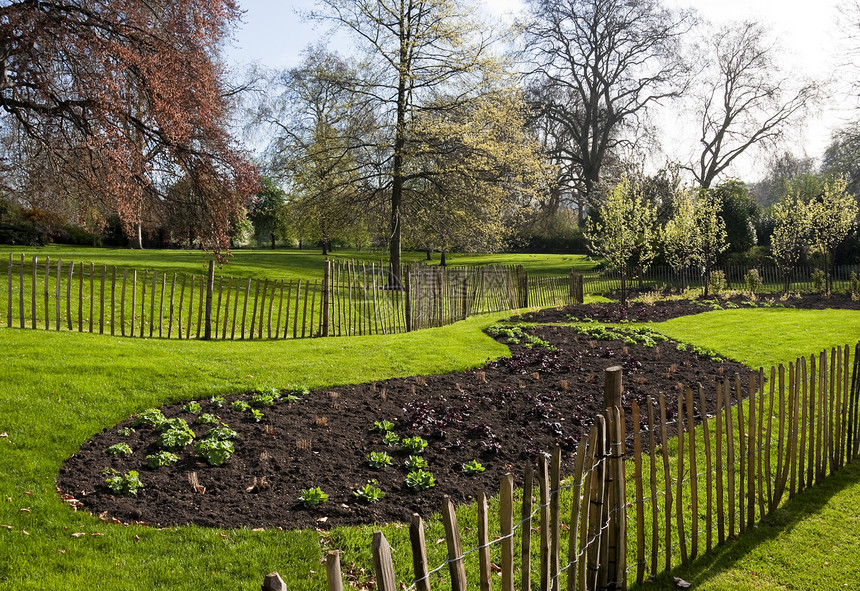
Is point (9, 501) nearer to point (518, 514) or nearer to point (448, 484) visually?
point (448, 484)

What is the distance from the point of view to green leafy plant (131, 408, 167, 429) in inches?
258

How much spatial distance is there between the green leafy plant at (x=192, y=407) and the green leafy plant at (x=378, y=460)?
244cm

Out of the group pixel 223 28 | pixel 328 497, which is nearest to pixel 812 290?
pixel 223 28

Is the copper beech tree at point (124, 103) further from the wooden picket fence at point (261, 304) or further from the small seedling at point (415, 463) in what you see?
the small seedling at point (415, 463)

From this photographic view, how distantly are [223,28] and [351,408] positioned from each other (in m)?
12.2

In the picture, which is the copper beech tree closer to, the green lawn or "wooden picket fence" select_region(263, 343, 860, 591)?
the green lawn

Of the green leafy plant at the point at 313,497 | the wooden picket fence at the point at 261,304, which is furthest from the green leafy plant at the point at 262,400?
the wooden picket fence at the point at 261,304

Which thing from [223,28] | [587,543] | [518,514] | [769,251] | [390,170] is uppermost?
[223,28]

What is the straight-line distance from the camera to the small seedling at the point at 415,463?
5816 millimetres

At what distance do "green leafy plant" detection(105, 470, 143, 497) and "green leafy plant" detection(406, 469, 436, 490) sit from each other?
236 cm

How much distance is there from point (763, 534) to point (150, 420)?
6138mm

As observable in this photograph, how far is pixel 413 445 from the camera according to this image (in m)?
6.30

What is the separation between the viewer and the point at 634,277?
30000 millimetres

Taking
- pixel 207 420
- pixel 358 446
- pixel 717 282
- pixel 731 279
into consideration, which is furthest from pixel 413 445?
pixel 731 279
